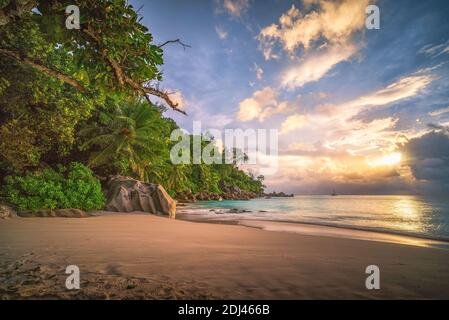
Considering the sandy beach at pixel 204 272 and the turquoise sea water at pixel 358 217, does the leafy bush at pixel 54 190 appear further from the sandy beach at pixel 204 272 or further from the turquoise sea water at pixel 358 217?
the sandy beach at pixel 204 272

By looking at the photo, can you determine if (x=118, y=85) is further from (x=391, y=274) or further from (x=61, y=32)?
(x=391, y=274)

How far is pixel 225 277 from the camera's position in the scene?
3137 millimetres

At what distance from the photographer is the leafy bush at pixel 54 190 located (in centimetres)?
1161

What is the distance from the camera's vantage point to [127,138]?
63.1ft

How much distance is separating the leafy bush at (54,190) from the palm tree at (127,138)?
3.48 metres

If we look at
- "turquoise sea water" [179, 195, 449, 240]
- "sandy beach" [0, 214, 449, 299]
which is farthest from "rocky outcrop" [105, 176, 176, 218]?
"sandy beach" [0, 214, 449, 299]

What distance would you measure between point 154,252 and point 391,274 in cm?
351

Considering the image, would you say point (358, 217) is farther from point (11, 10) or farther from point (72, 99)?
point (11, 10)

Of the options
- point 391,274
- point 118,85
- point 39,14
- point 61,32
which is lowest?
point 391,274

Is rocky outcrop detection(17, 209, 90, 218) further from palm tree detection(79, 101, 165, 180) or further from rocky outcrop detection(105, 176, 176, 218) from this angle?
palm tree detection(79, 101, 165, 180)

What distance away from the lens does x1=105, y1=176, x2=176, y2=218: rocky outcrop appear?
15.4 m

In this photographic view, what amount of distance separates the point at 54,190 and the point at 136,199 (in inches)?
178

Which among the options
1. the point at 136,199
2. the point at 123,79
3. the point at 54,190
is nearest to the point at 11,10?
the point at 123,79
